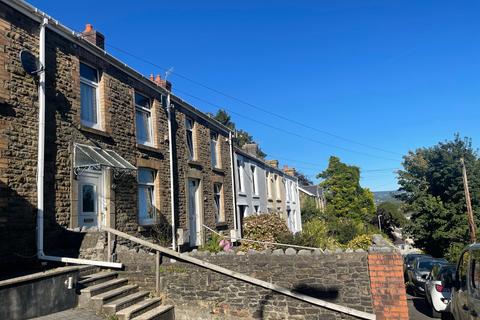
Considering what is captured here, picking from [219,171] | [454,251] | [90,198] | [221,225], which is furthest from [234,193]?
[454,251]

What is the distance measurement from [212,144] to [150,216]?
24.3ft

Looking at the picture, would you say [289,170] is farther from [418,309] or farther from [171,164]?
[418,309]

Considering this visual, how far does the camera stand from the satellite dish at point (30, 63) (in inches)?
342

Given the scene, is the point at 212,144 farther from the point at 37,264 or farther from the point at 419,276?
the point at 37,264

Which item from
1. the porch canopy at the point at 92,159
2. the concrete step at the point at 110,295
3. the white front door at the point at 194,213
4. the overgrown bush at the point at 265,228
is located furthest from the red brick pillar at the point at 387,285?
the overgrown bush at the point at 265,228

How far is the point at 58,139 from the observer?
30.6 ft

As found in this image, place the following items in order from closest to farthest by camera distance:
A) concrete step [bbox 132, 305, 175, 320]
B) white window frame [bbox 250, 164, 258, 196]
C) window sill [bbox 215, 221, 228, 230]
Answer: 1. concrete step [bbox 132, 305, 175, 320]
2. window sill [bbox 215, 221, 228, 230]
3. white window frame [bbox 250, 164, 258, 196]

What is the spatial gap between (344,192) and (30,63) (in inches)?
1939

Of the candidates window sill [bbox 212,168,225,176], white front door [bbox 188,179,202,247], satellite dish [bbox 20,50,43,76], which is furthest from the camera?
window sill [bbox 212,168,225,176]

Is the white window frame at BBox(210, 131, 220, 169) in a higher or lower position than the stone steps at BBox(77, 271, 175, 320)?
higher

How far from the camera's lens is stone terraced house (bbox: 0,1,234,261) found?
827 cm

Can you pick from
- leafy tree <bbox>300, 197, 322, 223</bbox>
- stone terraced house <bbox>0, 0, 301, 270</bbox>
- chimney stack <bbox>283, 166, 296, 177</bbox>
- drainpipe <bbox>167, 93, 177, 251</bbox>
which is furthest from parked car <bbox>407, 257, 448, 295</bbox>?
leafy tree <bbox>300, 197, 322, 223</bbox>

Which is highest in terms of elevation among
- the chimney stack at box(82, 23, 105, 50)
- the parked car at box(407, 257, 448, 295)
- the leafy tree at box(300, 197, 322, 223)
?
the chimney stack at box(82, 23, 105, 50)

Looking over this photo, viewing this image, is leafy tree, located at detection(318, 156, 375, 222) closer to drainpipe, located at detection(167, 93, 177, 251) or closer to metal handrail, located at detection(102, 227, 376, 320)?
drainpipe, located at detection(167, 93, 177, 251)
